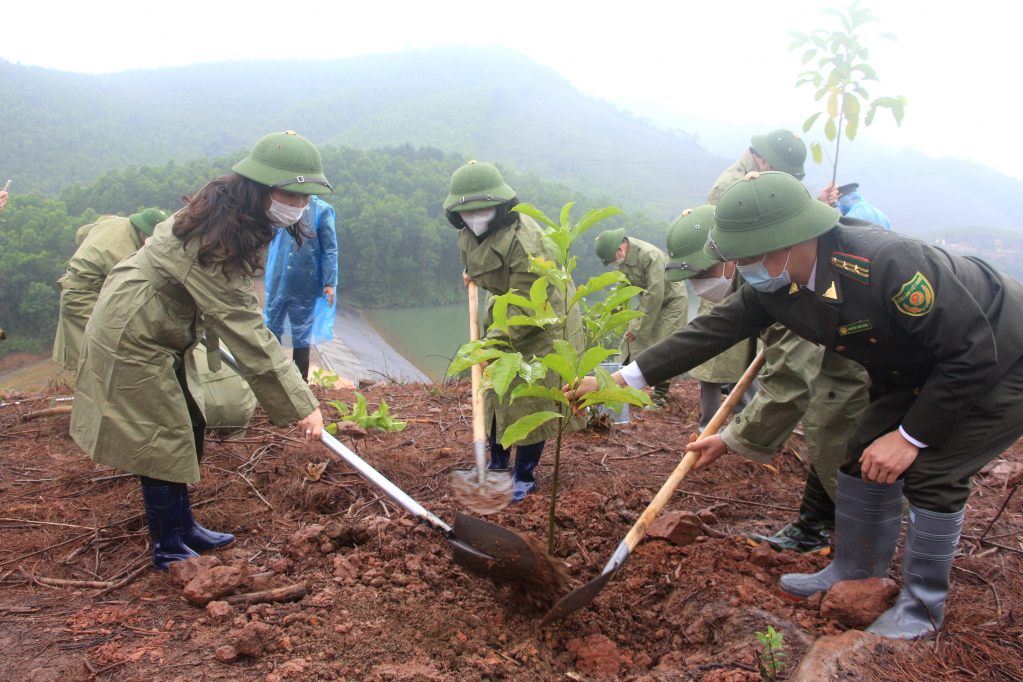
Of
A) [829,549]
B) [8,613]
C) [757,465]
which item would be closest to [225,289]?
[8,613]

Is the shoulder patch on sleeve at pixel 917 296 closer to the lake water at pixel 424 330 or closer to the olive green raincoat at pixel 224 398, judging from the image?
the olive green raincoat at pixel 224 398

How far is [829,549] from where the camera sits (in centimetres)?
245

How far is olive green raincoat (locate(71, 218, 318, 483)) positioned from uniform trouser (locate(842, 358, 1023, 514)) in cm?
219

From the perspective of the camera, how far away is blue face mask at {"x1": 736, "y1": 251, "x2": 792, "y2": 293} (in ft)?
6.24

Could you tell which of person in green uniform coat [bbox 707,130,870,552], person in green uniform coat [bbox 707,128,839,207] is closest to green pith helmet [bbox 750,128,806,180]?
person in green uniform coat [bbox 707,128,839,207]

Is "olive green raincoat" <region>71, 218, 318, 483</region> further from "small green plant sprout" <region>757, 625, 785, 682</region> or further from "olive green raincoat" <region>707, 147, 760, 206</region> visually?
"olive green raincoat" <region>707, 147, 760, 206</region>

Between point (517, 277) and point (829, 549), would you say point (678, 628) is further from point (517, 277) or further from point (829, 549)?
point (517, 277)

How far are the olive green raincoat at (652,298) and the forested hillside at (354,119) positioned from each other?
105 feet

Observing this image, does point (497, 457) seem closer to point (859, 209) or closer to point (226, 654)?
point (226, 654)

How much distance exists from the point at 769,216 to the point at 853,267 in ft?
0.92

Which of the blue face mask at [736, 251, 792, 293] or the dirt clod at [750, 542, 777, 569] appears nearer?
the blue face mask at [736, 251, 792, 293]

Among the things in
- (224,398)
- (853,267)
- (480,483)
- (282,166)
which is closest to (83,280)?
(224,398)

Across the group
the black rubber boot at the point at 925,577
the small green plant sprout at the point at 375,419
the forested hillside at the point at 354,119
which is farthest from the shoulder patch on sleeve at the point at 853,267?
Result: the forested hillside at the point at 354,119

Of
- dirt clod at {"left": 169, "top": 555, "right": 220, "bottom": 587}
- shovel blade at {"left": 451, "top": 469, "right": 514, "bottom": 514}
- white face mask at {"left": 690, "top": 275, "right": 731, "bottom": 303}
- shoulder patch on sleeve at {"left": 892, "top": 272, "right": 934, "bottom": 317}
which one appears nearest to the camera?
shoulder patch on sleeve at {"left": 892, "top": 272, "right": 934, "bottom": 317}
